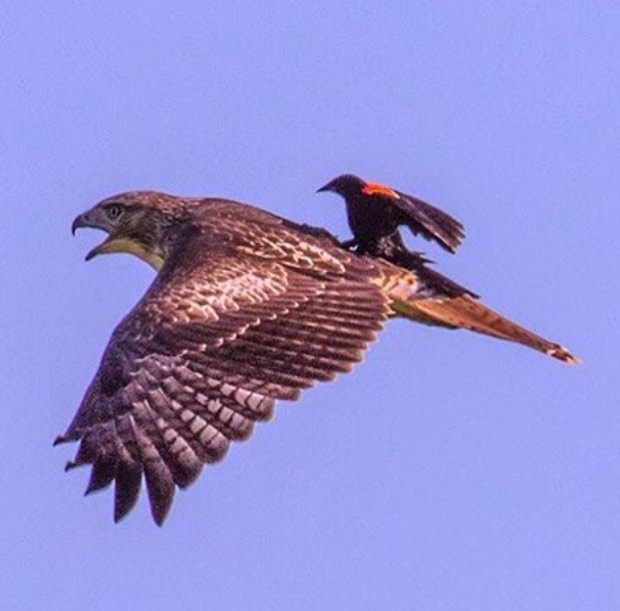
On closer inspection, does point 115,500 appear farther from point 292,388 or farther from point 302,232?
point 302,232

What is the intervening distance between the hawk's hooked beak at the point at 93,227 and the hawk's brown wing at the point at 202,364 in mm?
2457

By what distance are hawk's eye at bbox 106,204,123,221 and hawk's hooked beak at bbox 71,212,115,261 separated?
0.13 m

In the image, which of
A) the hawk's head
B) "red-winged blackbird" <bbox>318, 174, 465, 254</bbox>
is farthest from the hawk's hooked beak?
"red-winged blackbird" <bbox>318, 174, 465, 254</bbox>

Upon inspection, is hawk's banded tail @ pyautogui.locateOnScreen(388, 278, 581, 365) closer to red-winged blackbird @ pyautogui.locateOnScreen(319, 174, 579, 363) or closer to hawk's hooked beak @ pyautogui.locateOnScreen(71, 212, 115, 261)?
red-winged blackbird @ pyautogui.locateOnScreen(319, 174, 579, 363)

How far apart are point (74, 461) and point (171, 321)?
3.97ft

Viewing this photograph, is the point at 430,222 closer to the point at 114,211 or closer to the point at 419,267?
the point at 419,267

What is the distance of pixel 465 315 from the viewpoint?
1853 cm

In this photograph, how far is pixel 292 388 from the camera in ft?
53.2

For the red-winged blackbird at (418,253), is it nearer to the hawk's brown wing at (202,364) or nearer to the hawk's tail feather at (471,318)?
the hawk's tail feather at (471,318)

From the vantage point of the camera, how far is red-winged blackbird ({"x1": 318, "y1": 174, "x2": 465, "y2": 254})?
18.8 metres

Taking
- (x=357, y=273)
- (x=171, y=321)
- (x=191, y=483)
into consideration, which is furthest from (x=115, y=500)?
(x=357, y=273)

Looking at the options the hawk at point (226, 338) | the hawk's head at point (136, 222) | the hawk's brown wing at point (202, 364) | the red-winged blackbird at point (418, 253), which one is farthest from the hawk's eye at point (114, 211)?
the hawk's brown wing at point (202, 364)

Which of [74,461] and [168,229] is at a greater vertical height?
[168,229]

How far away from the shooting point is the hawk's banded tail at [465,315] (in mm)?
18469
